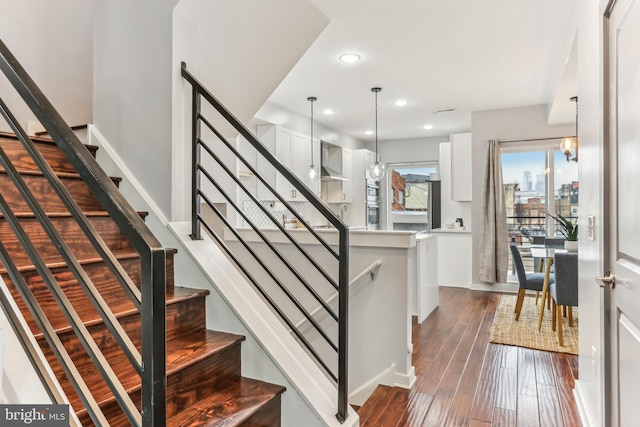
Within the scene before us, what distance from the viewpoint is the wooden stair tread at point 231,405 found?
1394 millimetres

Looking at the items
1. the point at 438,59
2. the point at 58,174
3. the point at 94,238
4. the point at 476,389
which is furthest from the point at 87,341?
the point at 438,59

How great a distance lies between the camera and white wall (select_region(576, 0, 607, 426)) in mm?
1761

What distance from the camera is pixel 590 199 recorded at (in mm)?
1996

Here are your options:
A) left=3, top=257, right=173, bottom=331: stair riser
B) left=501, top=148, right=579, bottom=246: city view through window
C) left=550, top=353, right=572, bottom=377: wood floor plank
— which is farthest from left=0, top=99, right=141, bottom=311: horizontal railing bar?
left=501, top=148, right=579, bottom=246: city view through window

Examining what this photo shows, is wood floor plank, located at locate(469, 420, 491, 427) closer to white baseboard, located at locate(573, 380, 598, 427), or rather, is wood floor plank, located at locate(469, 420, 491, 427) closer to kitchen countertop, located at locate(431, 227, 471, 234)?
white baseboard, located at locate(573, 380, 598, 427)

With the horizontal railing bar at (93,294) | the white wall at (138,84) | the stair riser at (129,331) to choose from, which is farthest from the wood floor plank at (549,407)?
the white wall at (138,84)

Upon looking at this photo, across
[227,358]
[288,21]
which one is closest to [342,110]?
[288,21]

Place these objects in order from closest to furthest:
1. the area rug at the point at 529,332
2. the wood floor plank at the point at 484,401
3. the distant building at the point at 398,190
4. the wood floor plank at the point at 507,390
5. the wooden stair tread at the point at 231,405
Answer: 1. the wooden stair tread at the point at 231,405
2. the wood floor plank at the point at 484,401
3. the wood floor plank at the point at 507,390
4. the area rug at the point at 529,332
5. the distant building at the point at 398,190

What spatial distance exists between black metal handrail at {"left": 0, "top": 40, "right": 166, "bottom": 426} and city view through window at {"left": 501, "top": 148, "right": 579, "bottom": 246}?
19.6 feet

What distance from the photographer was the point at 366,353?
286cm

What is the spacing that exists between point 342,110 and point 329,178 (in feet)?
3.71

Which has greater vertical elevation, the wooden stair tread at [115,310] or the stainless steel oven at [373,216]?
the stainless steel oven at [373,216]

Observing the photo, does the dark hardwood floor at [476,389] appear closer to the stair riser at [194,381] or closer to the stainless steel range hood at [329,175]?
the stair riser at [194,381]

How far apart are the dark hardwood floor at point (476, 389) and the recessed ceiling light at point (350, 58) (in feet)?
8.89
